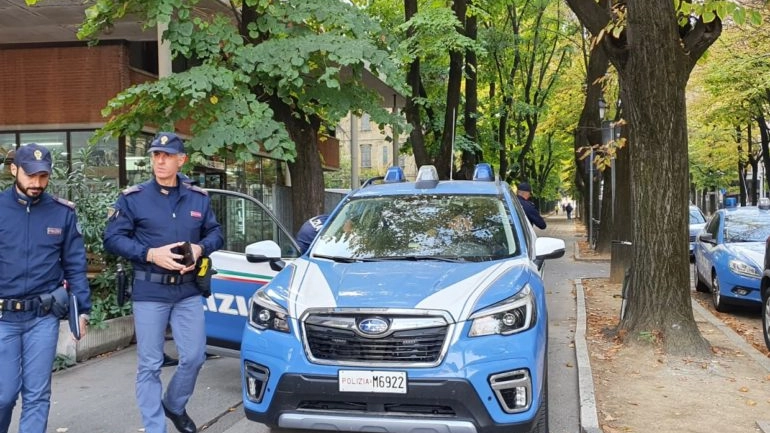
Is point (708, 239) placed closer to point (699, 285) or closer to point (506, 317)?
point (699, 285)

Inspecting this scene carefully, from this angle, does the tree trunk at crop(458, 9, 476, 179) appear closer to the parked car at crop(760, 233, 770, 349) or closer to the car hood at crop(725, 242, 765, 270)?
the car hood at crop(725, 242, 765, 270)

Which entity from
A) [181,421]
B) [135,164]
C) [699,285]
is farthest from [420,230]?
[135,164]

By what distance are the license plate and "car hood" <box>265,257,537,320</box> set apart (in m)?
0.38

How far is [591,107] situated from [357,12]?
1286 cm

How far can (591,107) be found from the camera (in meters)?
20.6

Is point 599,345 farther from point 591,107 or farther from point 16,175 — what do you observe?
point 591,107

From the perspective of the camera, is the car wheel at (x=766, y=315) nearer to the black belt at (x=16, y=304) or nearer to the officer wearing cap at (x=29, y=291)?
the officer wearing cap at (x=29, y=291)

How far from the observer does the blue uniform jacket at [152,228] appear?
4477 millimetres

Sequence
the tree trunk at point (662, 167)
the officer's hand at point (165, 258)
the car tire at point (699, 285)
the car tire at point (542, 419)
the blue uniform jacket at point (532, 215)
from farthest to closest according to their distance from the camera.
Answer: the car tire at point (699, 285) < the blue uniform jacket at point (532, 215) < the tree trunk at point (662, 167) < the officer's hand at point (165, 258) < the car tire at point (542, 419)

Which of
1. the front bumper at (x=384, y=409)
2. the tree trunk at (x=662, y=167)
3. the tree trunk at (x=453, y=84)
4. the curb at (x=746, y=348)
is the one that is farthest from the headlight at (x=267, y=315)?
the tree trunk at (x=453, y=84)

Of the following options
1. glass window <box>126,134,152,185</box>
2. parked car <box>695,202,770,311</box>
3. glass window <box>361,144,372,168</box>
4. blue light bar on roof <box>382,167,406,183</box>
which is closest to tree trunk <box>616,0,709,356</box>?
blue light bar on roof <box>382,167,406,183</box>

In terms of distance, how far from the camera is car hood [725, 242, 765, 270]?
389 inches

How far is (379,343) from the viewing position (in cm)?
407

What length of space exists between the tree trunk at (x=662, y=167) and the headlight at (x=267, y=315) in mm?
4412
